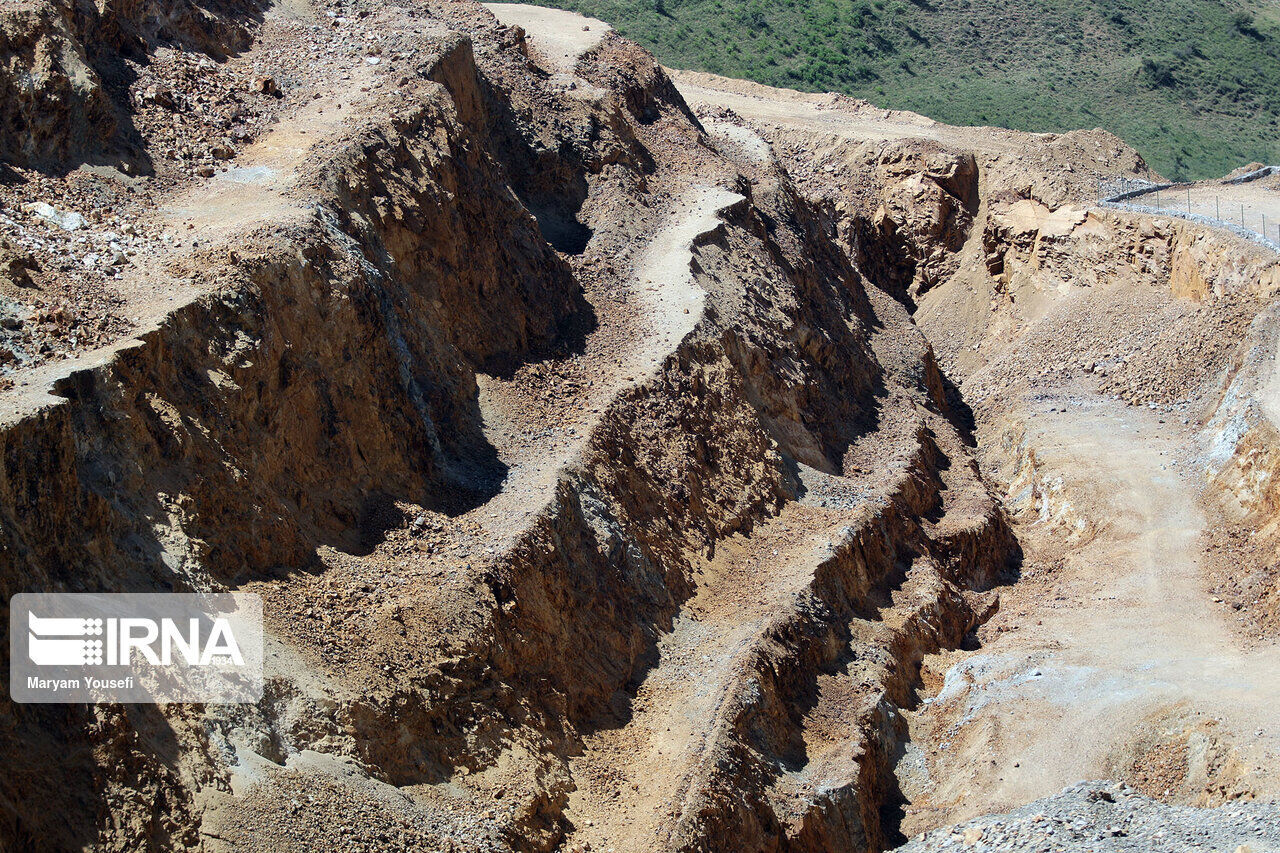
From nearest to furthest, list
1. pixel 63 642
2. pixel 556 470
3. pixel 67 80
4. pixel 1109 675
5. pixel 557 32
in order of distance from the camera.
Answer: pixel 63 642, pixel 67 80, pixel 556 470, pixel 1109 675, pixel 557 32

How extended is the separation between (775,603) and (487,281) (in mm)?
9082

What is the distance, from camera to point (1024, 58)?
247 feet

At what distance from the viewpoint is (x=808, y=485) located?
31219 millimetres

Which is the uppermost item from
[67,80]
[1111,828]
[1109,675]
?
[67,80]

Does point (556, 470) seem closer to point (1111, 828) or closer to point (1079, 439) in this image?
point (1111, 828)

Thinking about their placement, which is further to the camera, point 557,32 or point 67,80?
point 557,32

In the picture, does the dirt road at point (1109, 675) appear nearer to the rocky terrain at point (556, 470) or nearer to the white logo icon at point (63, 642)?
the rocky terrain at point (556, 470)

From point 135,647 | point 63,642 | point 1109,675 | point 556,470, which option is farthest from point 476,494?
point 1109,675

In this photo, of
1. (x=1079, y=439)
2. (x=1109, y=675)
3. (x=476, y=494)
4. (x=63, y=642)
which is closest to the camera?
(x=63, y=642)

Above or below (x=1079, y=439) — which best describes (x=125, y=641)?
below

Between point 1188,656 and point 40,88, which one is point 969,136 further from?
point 40,88

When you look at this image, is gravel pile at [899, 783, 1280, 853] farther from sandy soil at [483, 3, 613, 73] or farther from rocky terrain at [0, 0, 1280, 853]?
sandy soil at [483, 3, 613, 73]

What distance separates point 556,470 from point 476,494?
61.8 inches

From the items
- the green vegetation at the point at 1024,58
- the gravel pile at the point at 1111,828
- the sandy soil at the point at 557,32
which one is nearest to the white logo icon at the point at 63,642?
the gravel pile at the point at 1111,828
